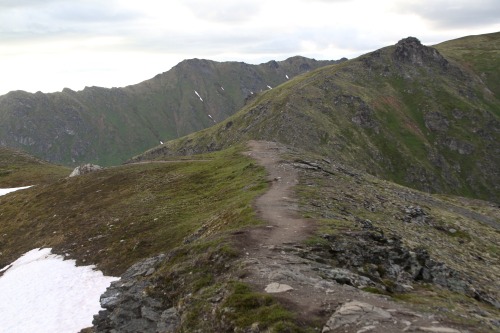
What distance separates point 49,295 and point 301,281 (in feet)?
82.4

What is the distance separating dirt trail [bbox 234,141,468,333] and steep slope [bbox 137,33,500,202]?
104261mm

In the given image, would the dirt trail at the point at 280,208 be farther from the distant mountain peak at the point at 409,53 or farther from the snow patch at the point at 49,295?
the distant mountain peak at the point at 409,53

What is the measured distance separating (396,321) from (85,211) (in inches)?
1887

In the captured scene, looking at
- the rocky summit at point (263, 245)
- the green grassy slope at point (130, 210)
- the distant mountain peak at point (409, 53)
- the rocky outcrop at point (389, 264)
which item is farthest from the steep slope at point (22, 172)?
the distant mountain peak at point (409, 53)

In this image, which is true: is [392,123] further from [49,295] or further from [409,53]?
[49,295]

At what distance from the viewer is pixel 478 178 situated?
15550cm

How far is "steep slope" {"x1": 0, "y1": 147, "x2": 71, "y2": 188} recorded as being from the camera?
106625mm

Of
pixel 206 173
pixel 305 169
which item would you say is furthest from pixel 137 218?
pixel 305 169

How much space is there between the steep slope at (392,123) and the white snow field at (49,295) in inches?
3877

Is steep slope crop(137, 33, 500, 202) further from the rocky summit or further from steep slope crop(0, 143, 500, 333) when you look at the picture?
steep slope crop(0, 143, 500, 333)

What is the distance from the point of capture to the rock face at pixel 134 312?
19.9 meters

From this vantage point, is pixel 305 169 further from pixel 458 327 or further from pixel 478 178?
pixel 478 178

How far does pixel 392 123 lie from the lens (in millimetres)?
163250

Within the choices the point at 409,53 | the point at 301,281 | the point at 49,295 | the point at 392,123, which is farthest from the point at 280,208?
the point at 409,53
